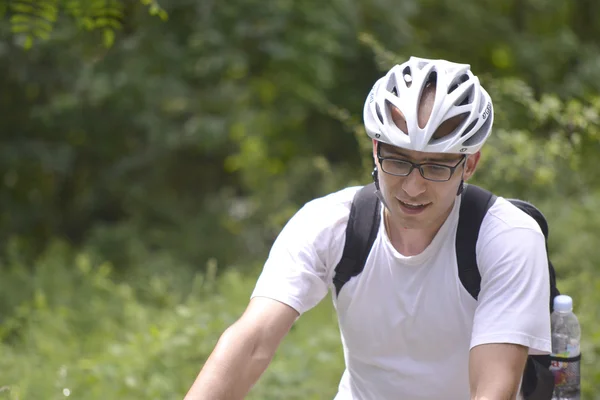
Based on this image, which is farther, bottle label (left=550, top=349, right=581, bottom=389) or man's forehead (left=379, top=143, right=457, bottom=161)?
bottle label (left=550, top=349, right=581, bottom=389)

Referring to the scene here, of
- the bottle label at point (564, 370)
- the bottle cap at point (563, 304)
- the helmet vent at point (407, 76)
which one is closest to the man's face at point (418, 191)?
the helmet vent at point (407, 76)

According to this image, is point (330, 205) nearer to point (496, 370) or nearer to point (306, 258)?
point (306, 258)

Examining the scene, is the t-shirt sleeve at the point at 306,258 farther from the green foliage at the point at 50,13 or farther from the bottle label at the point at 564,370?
the green foliage at the point at 50,13

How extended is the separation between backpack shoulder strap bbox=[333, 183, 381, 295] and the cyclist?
0.02m

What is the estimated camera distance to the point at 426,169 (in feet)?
8.63

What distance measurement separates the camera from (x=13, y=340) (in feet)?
22.8

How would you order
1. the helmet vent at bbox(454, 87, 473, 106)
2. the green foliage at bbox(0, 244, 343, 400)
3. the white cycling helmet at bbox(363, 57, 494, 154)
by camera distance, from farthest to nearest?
the green foliage at bbox(0, 244, 343, 400)
the helmet vent at bbox(454, 87, 473, 106)
the white cycling helmet at bbox(363, 57, 494, 154)

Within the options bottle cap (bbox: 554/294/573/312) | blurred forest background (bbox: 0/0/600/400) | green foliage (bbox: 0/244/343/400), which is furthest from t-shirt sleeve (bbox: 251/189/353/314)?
blurred forest background (bbox: 0/0/600/400)

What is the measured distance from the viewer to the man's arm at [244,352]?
2.53 metres

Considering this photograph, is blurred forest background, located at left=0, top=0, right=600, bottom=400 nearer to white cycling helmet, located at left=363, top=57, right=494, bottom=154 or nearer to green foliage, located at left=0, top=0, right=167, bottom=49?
green foliage, located at left=0, top=0, right=167, bottom=49

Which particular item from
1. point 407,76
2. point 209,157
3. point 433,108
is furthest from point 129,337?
point 433,108

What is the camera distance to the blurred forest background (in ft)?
19.4

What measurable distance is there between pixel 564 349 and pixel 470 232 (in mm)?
609

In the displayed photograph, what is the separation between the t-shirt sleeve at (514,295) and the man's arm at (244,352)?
58 centimetres
